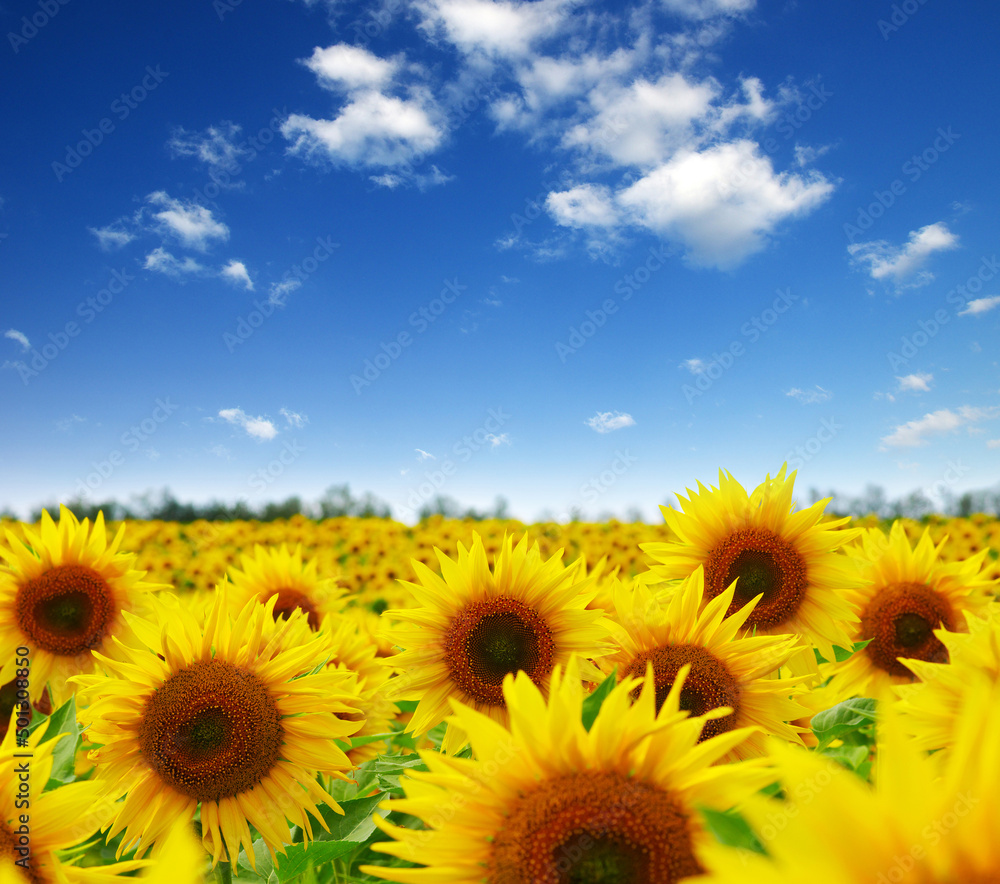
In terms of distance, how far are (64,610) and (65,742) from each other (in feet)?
4.02

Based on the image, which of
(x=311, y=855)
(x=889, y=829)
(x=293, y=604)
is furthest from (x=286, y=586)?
(x=889, y=829)

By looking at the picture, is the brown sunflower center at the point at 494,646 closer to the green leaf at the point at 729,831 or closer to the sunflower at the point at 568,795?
the sunflower at the point at 568,795

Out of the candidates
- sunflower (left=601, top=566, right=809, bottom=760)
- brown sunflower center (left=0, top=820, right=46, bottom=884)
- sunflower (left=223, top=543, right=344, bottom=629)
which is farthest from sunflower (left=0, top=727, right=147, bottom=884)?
sunflower (left=223, top=543, right=344, bottom=629)

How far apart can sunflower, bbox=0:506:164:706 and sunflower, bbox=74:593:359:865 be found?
6.85 feet

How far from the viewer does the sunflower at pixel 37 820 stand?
74.5 inches

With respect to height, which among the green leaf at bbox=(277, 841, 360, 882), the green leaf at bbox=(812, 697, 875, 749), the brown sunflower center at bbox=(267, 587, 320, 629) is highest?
the brown sunflower center at bbox=(267, 587, 320, 629)

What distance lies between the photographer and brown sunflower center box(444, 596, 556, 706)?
3104 millimetres

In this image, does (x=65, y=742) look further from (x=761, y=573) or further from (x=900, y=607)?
(x=900, y=607)

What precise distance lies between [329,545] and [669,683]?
35.0 feet

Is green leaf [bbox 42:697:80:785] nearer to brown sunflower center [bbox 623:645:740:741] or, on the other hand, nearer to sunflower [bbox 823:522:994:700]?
brown sunflower center [bbox 623:645:740:741]

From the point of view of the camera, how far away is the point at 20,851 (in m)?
1.90

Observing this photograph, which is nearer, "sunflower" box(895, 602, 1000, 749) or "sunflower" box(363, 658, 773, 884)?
"sunflower" box(363, 658, 773, 884)

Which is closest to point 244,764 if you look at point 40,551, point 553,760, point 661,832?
point 553,760

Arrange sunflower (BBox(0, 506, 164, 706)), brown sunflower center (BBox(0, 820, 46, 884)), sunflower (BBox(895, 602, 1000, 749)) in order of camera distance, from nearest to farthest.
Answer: brown sunflower center (BBox(0, 820, 46, 884))
sunflower (BBox(895, 602, 1000, 749))
sunflower (BBox(0, 506, 164, 706))
